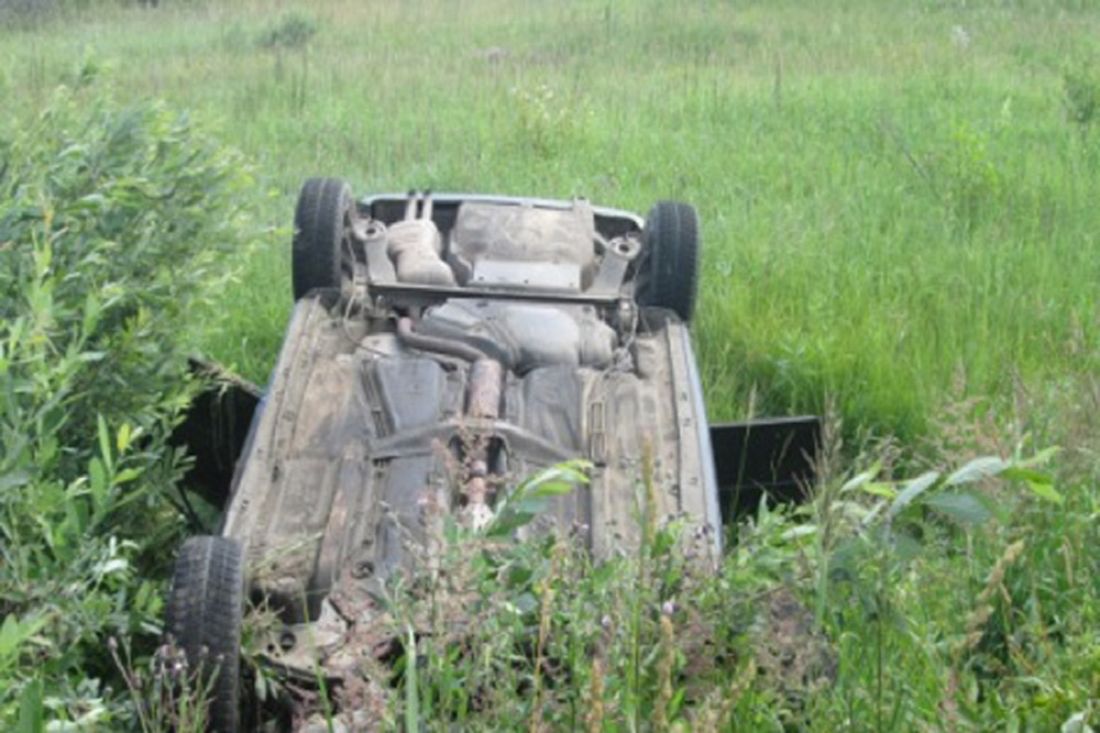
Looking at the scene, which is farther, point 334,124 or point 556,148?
point 334,124

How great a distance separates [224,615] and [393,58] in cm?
1145

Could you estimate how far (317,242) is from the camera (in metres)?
7.76

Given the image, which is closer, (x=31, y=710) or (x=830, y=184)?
(x=31, y=710)

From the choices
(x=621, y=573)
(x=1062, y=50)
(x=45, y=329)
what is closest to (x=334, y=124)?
(x=1062, y=50)

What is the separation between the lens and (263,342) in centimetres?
855

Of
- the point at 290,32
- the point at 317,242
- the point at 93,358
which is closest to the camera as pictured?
the point at 93,358

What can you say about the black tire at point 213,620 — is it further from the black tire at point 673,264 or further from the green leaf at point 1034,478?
the black tire at point 673,264

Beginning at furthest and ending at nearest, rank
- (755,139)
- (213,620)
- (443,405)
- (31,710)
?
(755,139), (443,405), (213,620), (31,710)

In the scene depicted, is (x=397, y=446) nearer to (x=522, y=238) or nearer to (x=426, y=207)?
(x=522, y=238)

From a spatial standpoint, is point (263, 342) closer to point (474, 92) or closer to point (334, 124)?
point (334, 124)

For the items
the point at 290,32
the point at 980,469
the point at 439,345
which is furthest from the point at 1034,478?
the point at 290,32

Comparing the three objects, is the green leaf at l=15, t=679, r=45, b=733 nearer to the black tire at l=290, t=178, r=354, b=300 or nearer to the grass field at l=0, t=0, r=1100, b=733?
the grass field at l=0, t=0, r=1100, b=733

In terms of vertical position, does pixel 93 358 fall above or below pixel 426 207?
above

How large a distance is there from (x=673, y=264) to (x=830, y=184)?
3490mm
